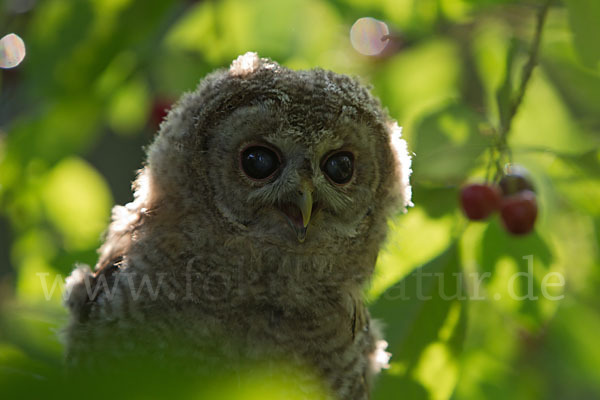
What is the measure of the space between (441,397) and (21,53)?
191 cm

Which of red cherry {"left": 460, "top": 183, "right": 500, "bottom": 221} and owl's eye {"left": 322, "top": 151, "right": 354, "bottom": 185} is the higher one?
owl's eye {"left": 322, "top": 151, "right": 354, "bottom": 185}

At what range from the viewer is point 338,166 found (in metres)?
1.79

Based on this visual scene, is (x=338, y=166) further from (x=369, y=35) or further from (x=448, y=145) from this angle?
(x=369, y=35)

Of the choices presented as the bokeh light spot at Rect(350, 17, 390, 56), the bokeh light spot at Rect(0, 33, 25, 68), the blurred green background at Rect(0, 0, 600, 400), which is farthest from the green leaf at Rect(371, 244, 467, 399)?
the bokeh light spot at Rect(0, 33, 25, 68)

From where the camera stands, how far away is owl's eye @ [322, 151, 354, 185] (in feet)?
5.85

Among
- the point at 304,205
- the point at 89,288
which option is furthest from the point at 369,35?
the point at 89,288

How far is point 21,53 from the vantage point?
2.44 metres

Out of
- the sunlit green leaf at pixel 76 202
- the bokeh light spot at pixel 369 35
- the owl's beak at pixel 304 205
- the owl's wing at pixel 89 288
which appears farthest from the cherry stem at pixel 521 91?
the sunlit green leaf at pixel 76 202

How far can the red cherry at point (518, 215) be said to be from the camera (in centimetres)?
172

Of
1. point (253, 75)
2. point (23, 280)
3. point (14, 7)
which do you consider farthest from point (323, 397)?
point (14, 7)

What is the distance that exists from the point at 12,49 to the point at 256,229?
4.42 feet

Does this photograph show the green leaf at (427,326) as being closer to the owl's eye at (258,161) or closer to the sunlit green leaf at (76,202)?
the owl's eye at (258,161)

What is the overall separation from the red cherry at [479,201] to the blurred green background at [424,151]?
0.09 meters

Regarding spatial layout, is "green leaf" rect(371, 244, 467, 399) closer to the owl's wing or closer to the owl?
the owl
